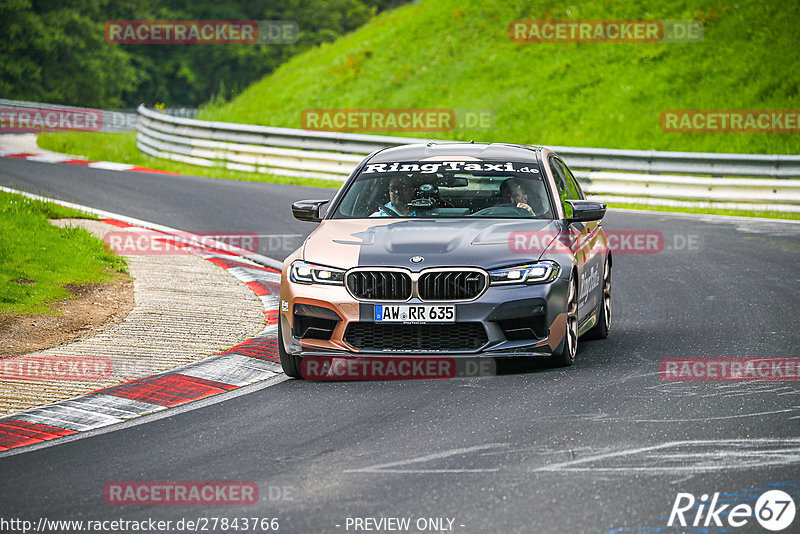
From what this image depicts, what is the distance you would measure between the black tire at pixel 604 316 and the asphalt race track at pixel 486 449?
5.9 inches

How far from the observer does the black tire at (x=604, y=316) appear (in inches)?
396

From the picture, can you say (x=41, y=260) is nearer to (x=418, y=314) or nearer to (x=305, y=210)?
(x=305, y=210)

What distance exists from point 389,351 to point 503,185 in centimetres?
202

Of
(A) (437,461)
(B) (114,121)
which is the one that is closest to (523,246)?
(A) (437,461)

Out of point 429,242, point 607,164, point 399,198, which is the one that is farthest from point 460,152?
point 607,164

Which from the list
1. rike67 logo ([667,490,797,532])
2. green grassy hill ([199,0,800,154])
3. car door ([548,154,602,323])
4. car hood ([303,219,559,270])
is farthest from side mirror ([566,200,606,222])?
green grassy hill ([199,0,800,154])

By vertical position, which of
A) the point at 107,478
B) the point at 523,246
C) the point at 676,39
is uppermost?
the point at 676,39

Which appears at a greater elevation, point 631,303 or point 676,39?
point 676,39

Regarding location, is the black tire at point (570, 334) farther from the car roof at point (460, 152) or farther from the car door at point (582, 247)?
the car roof at point (460, 152)

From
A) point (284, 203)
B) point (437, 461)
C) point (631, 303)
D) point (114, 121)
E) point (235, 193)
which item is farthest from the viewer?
point (114, 121)

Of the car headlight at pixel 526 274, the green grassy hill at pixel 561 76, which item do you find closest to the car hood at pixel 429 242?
the car headlight at pixel 526 274

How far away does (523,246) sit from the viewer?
27.7 feet

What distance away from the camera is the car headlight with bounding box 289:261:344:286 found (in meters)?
8.30

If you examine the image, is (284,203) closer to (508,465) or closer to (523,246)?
(523,246)
